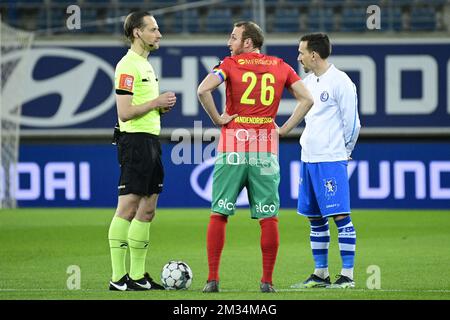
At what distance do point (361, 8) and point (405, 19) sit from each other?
0.92 m

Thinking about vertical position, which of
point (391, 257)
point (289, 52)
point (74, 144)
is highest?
point (289, 52)

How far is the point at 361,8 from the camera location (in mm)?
20906

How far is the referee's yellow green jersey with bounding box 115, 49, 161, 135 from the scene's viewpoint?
7305mm


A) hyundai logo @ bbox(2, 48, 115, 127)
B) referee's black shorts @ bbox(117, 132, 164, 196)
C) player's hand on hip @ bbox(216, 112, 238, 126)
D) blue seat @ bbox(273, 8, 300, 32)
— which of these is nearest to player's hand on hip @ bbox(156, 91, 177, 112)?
referee's black shorts @ bbox(117, 132, 164, 196)

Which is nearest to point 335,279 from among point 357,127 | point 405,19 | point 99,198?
point 357,127

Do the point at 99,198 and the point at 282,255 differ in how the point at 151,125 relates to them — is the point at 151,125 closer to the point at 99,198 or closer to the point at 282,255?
the point at 282,255

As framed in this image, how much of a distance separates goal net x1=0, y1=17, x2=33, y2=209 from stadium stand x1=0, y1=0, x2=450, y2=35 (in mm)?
2132

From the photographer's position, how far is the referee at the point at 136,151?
24.0ft

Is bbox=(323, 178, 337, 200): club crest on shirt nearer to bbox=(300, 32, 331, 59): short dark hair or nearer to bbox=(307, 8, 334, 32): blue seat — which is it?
bbox=(300, 32, 331, 59): short dark hair

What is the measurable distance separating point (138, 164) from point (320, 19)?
13.9 meters

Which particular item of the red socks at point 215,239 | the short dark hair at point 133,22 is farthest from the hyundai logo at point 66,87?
the red socks at point 215,239

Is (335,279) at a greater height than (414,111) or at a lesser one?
lesser

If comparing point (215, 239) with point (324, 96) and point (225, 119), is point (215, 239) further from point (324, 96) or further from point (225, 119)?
point (324, 96)
